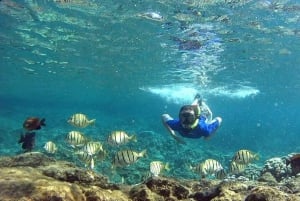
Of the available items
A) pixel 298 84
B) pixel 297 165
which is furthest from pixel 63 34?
pixel 298 84

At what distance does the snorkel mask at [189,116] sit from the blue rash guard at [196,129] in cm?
25

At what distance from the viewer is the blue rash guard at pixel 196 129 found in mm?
8996

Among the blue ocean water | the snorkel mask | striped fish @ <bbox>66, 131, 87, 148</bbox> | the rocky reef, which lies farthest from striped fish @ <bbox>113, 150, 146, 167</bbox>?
the blue ocean water

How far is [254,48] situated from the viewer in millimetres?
26578

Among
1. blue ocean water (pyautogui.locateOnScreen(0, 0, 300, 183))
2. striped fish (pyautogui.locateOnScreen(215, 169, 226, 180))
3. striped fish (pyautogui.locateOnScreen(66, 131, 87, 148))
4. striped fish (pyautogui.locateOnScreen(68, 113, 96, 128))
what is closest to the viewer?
striped fish (pyautogui.locateOnScreen(215, 169, 226, 180))

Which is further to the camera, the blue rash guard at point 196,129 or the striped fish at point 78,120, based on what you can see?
the striped fish at point 78,120

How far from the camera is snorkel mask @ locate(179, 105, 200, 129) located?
8.44 metres

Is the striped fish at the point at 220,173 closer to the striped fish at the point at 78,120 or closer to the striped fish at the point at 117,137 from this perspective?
the striped fish at the point at 117,137

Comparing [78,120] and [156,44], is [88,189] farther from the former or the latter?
[156,44]

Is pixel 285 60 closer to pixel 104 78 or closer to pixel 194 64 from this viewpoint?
pixel 194 64

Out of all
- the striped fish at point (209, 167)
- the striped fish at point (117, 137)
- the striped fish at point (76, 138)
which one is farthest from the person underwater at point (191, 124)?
the striped fish at point (76, 138)

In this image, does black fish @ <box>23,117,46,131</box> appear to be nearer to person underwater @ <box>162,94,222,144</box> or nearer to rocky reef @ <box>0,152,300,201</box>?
rocky reef @ <box>0,152,300,201</box>

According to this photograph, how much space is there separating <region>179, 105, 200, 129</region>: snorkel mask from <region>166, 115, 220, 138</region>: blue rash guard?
246 mm

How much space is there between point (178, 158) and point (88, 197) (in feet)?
62.1
